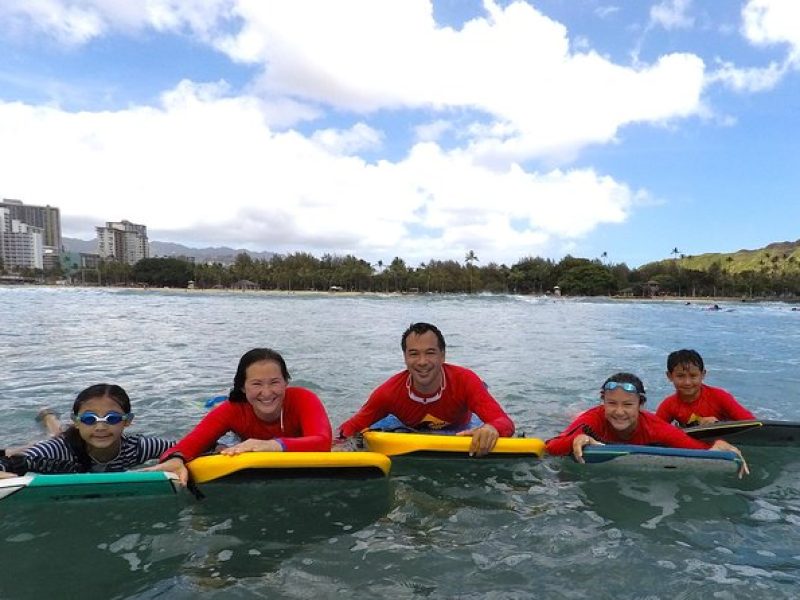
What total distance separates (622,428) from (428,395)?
1937 millimetres

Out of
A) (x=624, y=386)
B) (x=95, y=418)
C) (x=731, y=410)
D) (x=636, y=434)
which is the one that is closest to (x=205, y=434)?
(x=95, y=418)

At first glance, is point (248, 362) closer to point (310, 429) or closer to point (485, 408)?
point (310, 429)

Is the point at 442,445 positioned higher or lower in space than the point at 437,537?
higher

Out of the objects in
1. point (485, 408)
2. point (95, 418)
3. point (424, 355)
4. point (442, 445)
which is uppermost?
point (424, 355)

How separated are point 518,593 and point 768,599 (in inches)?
57.5

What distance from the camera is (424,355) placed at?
5539 mm

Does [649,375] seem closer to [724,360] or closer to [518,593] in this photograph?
[724,360]

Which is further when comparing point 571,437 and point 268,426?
point 571,437

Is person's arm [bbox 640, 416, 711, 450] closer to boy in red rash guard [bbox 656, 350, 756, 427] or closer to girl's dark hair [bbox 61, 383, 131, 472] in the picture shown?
boy in red rash guard [bbox 656, 350, 756, 427]

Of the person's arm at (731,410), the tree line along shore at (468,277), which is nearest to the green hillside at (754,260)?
the tree line along shore at (468,277)

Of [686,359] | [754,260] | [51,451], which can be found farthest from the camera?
[754,260]

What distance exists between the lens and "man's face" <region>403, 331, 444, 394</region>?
18.2ft

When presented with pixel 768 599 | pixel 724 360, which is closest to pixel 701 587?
pixel 768 599

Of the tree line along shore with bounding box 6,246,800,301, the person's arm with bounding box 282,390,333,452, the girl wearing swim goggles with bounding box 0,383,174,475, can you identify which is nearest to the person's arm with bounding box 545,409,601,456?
the person's arm with bounding box 282,390,333,452
